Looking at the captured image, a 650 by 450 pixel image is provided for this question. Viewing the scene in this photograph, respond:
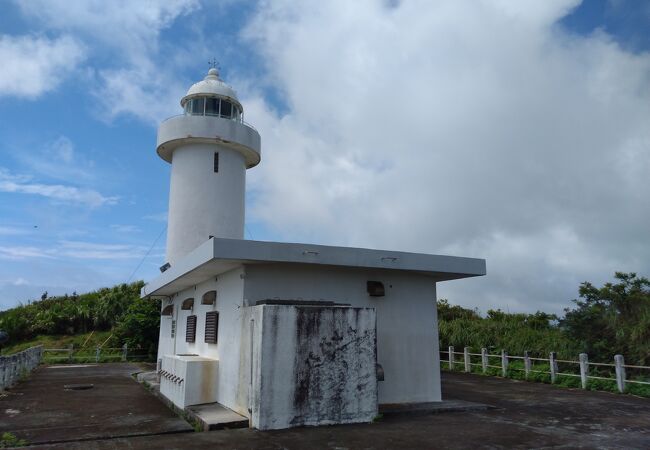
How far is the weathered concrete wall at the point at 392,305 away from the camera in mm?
8992

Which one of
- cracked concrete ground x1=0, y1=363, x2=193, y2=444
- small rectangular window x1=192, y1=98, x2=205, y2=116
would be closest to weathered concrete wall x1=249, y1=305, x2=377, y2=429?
cracked concrete ground x1=0, y1=363, x2=193, y2=444

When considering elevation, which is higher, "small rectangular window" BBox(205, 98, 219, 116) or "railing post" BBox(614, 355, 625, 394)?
"small rectangular window" BBox(205, 98, 219, 116)

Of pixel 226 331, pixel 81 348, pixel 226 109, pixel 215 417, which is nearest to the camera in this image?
pixel 215 417

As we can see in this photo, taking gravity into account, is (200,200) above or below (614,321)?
above

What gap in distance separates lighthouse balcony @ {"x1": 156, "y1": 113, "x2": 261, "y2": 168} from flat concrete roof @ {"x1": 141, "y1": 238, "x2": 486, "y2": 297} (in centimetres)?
603

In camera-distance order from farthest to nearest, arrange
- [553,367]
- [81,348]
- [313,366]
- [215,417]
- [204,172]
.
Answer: [81,348] → [204,172] → [553,367] → [215,417] → [313,366]

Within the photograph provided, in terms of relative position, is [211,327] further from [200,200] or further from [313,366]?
[200,200]

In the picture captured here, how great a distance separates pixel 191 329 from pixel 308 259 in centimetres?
497

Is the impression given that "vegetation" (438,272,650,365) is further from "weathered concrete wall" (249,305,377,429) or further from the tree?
"weathered concrete wall" (249,305,377,429)

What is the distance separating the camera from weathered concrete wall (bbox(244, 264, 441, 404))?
8.99 metres

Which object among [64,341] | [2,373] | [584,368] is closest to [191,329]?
[2,373]

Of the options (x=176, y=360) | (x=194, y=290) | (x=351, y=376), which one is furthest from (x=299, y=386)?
(x=194, y=290)

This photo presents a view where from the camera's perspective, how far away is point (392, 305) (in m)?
9.91

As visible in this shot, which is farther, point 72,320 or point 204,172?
point 72,320
